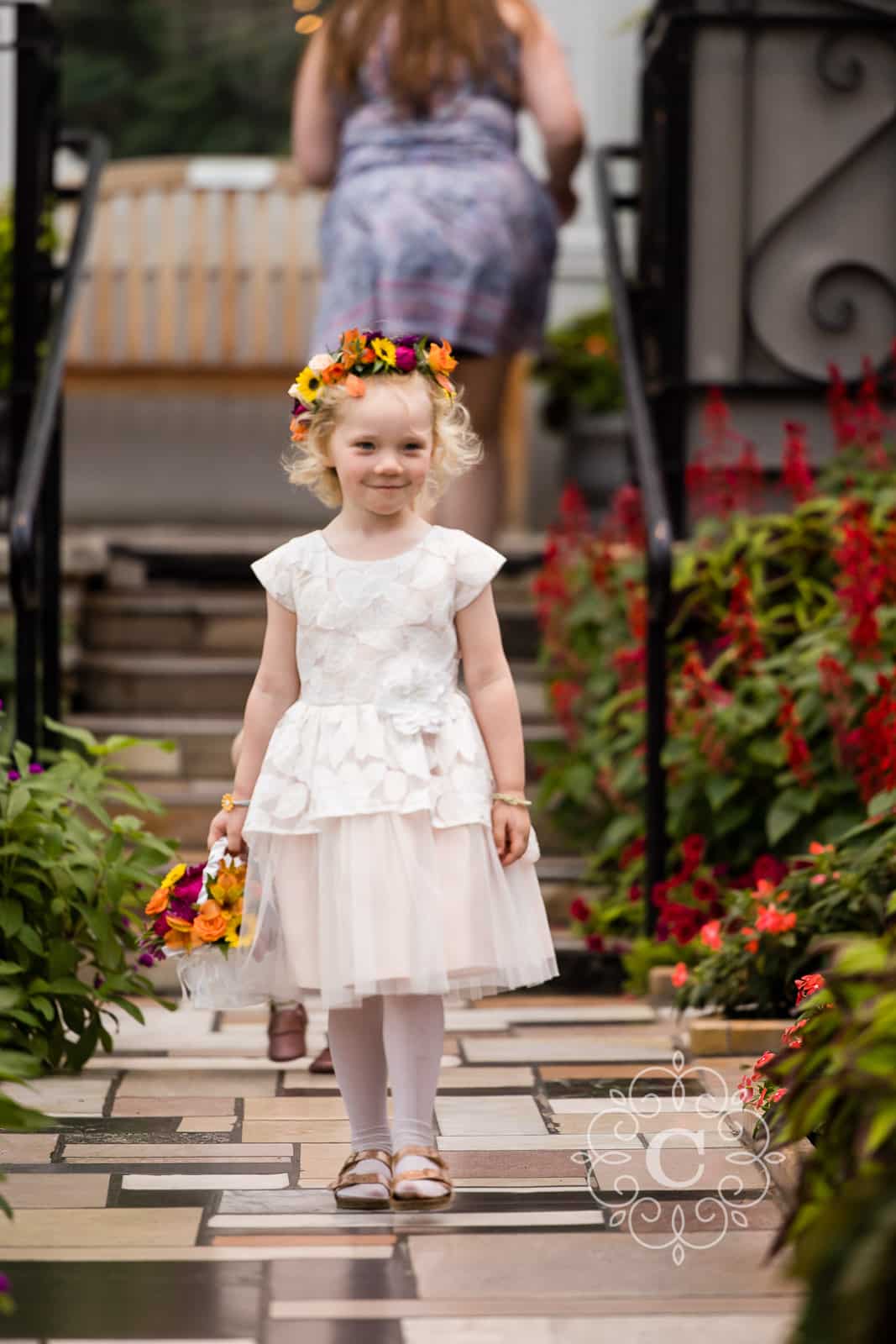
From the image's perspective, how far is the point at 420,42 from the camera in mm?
4793

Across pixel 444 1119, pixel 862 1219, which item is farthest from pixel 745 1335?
pixel 444 1119

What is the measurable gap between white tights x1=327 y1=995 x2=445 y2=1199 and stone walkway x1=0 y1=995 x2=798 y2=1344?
10 centimetres

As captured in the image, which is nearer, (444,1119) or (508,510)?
(444,1119)

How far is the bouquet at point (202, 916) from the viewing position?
2754mm

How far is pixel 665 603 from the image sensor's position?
14.1 feet

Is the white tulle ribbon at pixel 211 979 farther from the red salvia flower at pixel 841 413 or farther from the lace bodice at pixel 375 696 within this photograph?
the red salvia flower at pixel 841 413

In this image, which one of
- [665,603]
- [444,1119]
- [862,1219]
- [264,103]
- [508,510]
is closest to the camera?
[862,1219]

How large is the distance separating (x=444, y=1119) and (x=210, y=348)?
5.18 m

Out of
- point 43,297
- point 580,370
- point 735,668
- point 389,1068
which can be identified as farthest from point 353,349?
Answer: point 580,370

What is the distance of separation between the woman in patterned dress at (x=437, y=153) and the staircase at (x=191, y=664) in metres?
1.04

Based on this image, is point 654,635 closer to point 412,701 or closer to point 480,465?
point 480,465

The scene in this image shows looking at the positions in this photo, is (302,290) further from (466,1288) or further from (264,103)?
(466,1288)

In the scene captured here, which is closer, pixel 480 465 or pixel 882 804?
pixel 882 804

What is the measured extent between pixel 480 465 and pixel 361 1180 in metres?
2.57
